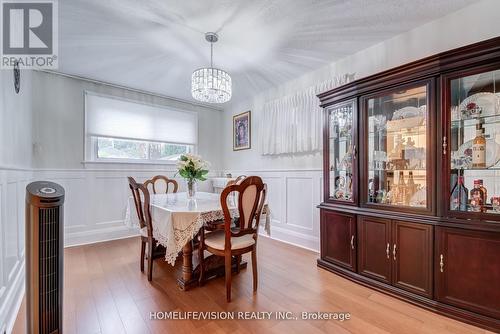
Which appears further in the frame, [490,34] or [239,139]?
[239,139]

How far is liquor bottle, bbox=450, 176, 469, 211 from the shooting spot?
180 cm

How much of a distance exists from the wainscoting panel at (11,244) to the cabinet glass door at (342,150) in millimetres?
2860

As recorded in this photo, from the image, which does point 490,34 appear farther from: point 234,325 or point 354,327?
point 234,325

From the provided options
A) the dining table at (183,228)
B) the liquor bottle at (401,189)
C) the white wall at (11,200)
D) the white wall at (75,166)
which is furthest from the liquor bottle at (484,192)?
the white wall at (75,166)

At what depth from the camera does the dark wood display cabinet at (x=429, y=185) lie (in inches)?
66.5

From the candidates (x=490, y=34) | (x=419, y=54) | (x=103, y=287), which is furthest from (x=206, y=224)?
(x=490, y=34)

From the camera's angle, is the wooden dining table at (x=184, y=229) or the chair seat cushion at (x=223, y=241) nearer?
the wooden dining table at (x=184, y=229)

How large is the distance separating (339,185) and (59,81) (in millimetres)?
4129

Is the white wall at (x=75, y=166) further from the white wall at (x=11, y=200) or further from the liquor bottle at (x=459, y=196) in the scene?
the liquor bottle at (x=459, y=196)

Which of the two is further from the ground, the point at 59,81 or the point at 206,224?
the point at 59,81

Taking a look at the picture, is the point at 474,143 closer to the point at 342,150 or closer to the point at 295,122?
the point at 342,150

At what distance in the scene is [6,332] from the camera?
154 centimetres

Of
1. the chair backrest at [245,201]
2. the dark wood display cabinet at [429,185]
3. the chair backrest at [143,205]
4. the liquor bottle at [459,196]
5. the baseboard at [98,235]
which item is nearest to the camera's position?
the dark wood display cabinet at [429,185]

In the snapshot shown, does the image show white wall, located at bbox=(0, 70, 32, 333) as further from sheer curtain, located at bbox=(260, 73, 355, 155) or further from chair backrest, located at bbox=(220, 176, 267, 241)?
sheer curtain, located at bbox=(260, 73, 355, 155)
